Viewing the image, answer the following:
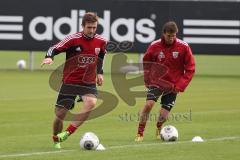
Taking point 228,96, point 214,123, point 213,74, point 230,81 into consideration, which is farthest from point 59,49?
point 213,74

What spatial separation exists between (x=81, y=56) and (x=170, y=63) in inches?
83.3

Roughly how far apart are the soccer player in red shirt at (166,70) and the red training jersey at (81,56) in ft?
5.09

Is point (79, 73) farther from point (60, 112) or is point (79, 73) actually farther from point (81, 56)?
point (60, 112)

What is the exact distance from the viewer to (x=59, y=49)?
46.0 feet

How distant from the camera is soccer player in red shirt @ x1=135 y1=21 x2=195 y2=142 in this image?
15383 millimetres

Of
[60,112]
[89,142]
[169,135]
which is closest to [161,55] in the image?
[169,135]

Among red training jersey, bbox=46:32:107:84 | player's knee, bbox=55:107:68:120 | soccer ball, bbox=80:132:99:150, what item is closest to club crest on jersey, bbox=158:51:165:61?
red training jersey, bbox=46:32:107:84

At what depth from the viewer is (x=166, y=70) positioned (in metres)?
15.8

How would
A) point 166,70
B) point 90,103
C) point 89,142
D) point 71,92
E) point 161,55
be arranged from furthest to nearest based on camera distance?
point 166,70 → point 161,55 → point 71,92 → point 90,103 → point 89,142

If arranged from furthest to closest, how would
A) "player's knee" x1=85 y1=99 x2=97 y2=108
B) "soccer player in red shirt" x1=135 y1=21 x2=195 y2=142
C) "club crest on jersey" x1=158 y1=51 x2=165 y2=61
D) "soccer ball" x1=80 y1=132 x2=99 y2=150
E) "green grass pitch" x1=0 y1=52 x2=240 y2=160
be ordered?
"club crest on jersey" x1=158 y1=51 x2=165 y2=61
"soccer player in red shirt" x1=135 y1=21 x2=195 y2=142
"player's knee" x1=85 y1=99 x2=97 y2=108
"soccer ball" x1=80 y1=132 x2=99 y2=150
"green grass pitch" x1=0 y1=52 x2=240 y2=160

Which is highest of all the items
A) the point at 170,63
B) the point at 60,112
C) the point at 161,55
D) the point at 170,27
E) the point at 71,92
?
the point at 170,27

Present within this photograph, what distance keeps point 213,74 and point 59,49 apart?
63.9 ft

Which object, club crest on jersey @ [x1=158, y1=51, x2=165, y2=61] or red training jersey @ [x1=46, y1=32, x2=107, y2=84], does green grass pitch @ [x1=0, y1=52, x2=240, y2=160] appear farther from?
club crest on jersey @ [x1=158, y1=51, x2=165, y2=61]

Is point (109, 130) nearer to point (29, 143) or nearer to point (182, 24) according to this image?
point (29, 143)
